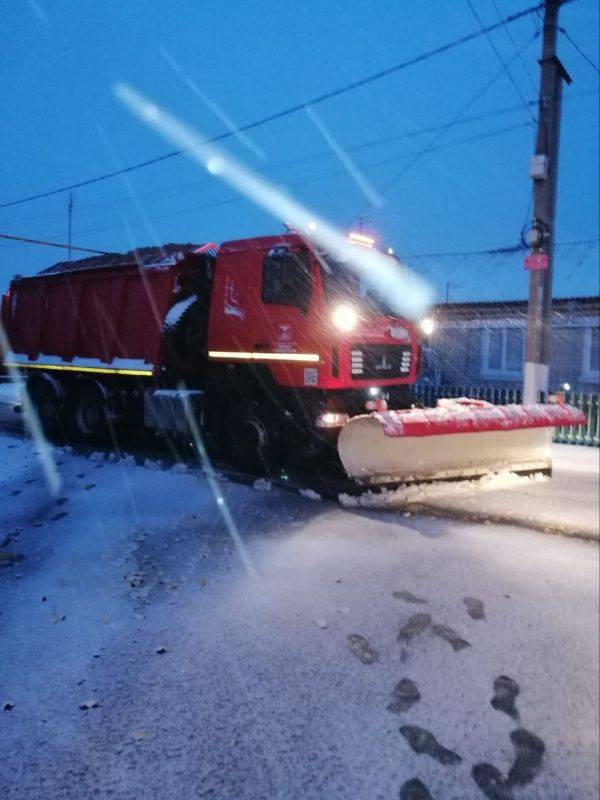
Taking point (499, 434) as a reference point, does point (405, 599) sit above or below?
below

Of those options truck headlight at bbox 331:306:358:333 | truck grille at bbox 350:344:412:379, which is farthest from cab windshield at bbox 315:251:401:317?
truck grille at bbox 350:344:412:379

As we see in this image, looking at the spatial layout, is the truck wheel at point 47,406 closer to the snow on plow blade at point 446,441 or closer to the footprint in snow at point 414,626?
the snow on plow blade at point 446,441

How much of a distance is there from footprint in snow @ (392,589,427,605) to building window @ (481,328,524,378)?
16.3m

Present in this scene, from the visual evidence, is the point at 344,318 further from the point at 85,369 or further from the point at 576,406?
the point at 576,406

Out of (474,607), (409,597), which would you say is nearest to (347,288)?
(409,597)

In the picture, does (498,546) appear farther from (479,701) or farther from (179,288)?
(179,288)

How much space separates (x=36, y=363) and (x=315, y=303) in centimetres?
572

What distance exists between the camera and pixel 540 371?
412 inches

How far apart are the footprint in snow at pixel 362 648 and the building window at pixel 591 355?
16.8 metres

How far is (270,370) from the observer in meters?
7.13

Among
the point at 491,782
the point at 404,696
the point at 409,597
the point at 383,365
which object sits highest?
the point at 383,365

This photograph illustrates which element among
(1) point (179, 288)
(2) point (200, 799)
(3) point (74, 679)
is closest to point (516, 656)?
(2) point (200, 799)

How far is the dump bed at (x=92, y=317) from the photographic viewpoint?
27.6 feet

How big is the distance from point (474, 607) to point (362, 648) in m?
0.97
